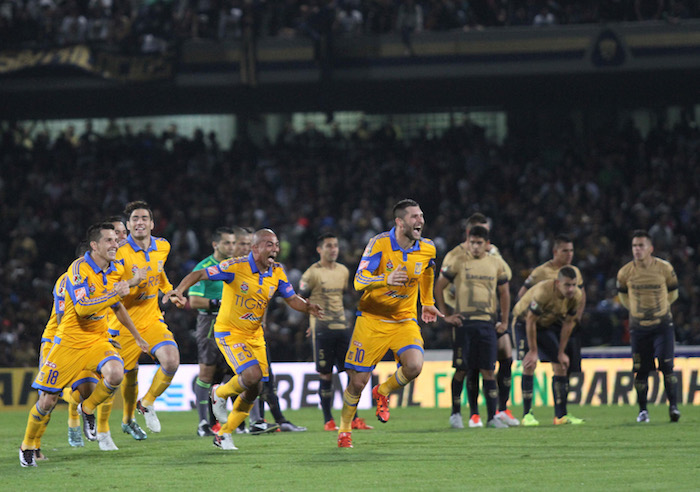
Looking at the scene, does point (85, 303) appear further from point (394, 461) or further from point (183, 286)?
point (394, 461)

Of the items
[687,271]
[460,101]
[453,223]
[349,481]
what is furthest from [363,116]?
[349,481]

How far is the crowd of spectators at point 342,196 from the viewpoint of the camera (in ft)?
74.7

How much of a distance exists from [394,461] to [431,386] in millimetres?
9464

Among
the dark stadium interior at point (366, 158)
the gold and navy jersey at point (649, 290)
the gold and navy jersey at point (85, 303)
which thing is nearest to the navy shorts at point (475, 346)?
the gold and navy jersey at point (649, 290)

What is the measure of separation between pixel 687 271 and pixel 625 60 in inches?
233

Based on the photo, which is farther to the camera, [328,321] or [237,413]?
[328,321]

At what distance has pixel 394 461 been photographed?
9.83 meters

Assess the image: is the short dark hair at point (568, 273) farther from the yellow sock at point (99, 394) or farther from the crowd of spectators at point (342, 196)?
the crowd of spectators at point (342, 196)

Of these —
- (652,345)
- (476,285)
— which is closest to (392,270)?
(476,285)

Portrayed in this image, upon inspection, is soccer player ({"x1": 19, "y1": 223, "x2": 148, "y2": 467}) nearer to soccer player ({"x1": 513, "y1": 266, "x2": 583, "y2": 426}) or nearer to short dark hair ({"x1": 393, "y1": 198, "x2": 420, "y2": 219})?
short dark hair ({"x1": 393, "y1": 198, "x2": 420, "y2": 219})

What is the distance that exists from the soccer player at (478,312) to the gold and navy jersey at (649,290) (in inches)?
72.7

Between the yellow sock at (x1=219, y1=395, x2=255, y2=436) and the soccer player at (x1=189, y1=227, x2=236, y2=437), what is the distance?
90.8 inches

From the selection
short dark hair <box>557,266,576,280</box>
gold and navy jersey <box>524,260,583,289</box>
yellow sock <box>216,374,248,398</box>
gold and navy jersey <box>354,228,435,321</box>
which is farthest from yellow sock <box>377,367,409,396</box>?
gold and navy jersey <box>524,260,583,289</box>

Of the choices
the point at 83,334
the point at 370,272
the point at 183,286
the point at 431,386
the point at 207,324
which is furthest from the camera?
the point at 431,386
